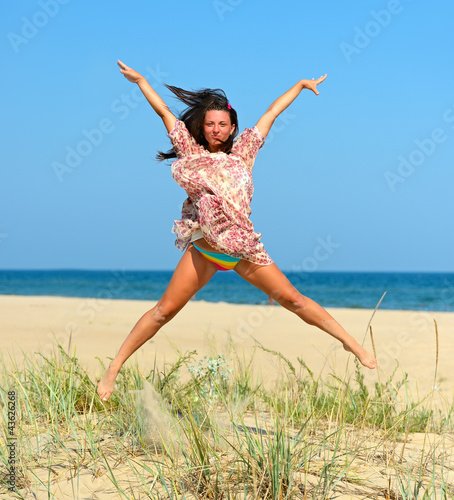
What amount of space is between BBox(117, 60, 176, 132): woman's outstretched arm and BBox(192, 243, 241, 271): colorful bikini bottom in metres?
0.84

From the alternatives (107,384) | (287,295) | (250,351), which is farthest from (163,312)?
(250,351)

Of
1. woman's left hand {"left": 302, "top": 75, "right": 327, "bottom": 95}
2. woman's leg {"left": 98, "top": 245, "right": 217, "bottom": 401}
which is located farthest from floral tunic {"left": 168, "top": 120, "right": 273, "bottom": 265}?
woman's left hand {"left": 302, "top": 75, "right": 327, "bottom": 95}

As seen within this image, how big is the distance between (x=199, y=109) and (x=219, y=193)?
25.9 inches

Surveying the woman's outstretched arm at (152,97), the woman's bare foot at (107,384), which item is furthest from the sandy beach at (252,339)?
the woman's outstretched arm at (152,97)

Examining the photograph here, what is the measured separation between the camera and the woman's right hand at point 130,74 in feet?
11.5

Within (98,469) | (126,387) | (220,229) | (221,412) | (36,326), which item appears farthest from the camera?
(36,326)

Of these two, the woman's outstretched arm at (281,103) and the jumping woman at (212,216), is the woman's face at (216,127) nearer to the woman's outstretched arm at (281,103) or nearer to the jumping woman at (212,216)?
the jumping woman at (212,216)

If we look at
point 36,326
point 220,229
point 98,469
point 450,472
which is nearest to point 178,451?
point 98,469

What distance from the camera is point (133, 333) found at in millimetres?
3359

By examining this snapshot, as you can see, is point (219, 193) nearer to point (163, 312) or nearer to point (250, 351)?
point (163, 312)

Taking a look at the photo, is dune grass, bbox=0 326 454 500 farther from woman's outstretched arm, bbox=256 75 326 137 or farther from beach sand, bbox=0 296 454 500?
woman's outstretched arm, bbox=256 75 326 137

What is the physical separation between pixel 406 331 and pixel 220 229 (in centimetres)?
944

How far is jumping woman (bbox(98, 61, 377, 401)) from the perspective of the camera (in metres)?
3.20

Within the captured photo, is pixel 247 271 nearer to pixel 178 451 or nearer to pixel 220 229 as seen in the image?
pixel 220 229
